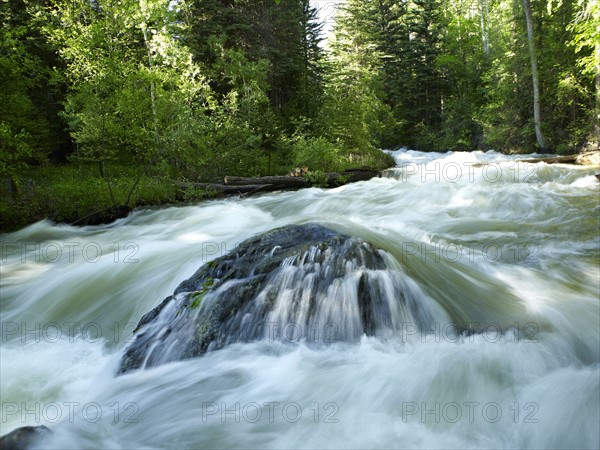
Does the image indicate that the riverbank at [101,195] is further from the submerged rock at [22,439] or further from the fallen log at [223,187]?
the submerged rock at [22,439]

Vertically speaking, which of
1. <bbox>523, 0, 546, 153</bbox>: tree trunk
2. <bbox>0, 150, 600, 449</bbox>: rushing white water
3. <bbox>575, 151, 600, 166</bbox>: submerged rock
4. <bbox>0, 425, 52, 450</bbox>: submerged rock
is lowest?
<bbox>0, 150, 600, 449</bbox>: rushing white water

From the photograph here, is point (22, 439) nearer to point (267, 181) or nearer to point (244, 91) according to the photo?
point (267, 181)

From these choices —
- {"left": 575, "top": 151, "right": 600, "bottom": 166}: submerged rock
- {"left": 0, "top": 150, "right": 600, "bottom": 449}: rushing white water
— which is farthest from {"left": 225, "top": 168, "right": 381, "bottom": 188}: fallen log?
{"left": 0, "top": 150, "right": 600, "bottom": 449}: rushing white water

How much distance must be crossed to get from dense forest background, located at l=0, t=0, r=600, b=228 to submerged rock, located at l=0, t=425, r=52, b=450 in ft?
25.4

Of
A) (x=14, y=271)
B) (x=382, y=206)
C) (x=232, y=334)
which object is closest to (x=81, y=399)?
(x=232, y=334)

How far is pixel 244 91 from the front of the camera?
1723 centimetres

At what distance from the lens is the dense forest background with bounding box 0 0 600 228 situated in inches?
396

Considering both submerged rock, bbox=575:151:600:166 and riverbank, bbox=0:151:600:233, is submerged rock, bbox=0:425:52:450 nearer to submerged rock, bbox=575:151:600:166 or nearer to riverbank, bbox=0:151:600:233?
riverbank, bbox=0:151:600:233

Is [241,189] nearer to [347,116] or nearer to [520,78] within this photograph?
[347,116]

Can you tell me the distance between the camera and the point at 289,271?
12.4 ft

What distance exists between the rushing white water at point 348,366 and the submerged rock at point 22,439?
0.22 feet

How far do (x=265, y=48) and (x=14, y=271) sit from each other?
1700 cm

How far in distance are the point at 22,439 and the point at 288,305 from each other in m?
2.10

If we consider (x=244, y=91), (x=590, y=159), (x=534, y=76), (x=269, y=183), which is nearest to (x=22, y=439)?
(x=269, y=183)
